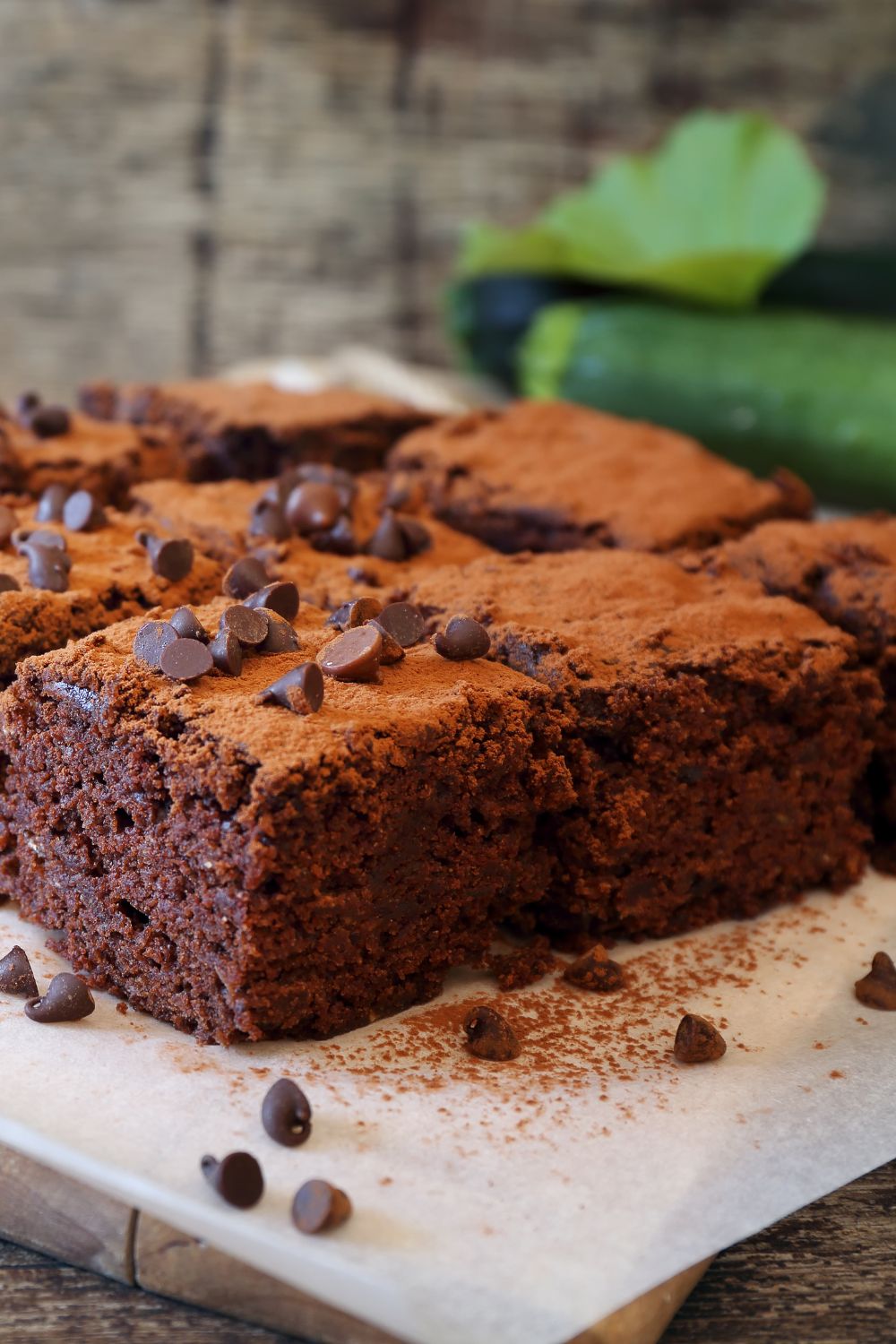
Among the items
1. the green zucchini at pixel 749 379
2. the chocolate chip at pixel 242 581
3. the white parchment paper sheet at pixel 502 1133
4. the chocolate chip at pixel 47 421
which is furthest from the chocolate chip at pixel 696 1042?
the green zucchini at pixel 749 379

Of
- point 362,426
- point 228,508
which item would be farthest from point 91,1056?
point 362,426

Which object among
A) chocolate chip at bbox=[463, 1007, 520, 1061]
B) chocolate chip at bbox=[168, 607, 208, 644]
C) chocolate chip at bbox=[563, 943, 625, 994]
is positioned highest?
chocolate chip at bbox=[168, 607, 208, 644]

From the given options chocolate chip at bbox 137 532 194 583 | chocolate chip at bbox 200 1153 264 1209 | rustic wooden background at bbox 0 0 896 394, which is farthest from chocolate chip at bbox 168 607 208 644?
rustic wooden background at bbox 0 0 896 394

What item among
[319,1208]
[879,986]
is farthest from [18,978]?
[879,986]

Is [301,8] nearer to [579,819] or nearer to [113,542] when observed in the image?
[113,542]

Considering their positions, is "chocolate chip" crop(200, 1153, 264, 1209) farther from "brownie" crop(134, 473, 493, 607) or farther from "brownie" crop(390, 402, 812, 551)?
"brownie" crop(390, 402, 812, 551)
